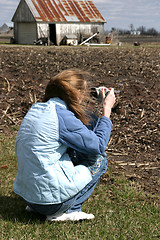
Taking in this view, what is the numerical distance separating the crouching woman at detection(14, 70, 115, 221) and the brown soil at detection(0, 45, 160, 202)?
4.30 ft

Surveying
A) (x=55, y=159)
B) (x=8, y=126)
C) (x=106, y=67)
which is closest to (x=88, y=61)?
(x=106, y=67)

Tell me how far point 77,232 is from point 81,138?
0.83 meters

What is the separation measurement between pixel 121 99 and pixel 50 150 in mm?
4957

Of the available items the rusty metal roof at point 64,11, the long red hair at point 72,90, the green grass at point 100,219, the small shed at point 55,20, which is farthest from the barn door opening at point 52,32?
the long red hair at point 72,90

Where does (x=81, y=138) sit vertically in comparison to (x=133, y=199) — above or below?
above

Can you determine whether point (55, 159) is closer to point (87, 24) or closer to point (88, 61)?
point (88, 61)

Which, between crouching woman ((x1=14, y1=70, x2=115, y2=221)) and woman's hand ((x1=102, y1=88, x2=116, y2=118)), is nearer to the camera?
crouching woman ((x1=14, y1=70, x2=115, y2=221))

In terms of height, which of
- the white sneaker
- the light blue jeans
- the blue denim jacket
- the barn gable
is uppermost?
the barn gable

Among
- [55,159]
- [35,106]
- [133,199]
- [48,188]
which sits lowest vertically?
[133,199]

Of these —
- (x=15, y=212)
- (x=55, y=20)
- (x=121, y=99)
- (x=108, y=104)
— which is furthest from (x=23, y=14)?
(x=15, y=212)

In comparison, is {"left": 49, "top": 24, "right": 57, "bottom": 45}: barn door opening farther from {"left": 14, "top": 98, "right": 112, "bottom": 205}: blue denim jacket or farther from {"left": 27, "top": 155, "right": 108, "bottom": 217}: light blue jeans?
{"left": 14, "top": 98, "right": 112, "bottom": 205}: blue denim jacket

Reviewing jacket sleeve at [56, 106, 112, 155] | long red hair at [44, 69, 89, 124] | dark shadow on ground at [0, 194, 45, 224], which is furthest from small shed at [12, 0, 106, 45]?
jacket sleeve at [56, 106, 112, 155]

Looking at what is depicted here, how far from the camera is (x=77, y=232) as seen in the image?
3.23 meters

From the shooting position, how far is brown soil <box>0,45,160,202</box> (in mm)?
5129
